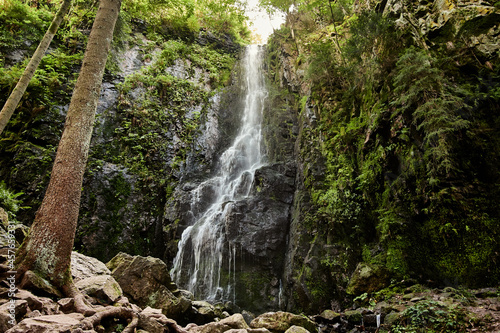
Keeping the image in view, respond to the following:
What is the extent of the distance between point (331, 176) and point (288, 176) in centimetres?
265

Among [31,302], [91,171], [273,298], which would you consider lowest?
[273,298]

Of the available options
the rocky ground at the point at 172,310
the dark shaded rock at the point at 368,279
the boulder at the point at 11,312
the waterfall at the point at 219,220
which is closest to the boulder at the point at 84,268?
the rocky ground at the point at 172,310

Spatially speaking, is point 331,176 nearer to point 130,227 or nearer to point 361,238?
point 361,238

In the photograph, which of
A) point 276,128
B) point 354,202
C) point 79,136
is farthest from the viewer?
point 276,128

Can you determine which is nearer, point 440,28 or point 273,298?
point 440,28

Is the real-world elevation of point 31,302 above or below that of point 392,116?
below

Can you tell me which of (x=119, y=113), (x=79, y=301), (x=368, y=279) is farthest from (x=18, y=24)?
(x=368, y=279)

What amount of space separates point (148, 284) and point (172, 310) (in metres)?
0.74

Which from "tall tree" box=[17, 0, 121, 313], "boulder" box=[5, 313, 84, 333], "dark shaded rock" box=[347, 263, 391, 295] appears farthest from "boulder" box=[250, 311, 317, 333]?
"boulder" box=[5, 313, 84, 333]

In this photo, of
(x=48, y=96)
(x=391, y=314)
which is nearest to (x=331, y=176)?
(x=391, y=314)

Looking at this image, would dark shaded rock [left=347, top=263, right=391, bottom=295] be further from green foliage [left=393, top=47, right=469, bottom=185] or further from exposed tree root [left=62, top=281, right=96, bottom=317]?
exposed tree root [left=62, top=281, right=96, bottom=317]

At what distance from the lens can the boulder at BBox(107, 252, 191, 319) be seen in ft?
18.1

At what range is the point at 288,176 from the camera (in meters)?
12.3

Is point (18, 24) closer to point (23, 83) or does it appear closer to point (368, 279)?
point (23, 83)
